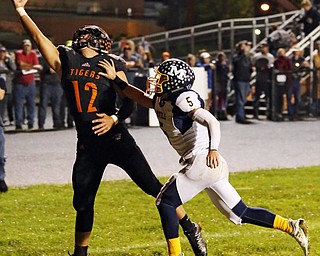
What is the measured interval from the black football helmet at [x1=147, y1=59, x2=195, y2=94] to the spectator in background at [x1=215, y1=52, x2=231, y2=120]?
48.9ft

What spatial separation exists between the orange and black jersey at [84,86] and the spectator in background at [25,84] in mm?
12023

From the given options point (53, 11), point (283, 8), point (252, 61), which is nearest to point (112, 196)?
point (252, 61)

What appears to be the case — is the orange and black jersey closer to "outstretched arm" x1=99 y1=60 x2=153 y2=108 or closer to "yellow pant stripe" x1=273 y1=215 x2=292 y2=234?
"outstretched arm" x1=99 y1=60 x2=153 y2=108

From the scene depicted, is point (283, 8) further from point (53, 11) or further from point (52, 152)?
point (52, 152)

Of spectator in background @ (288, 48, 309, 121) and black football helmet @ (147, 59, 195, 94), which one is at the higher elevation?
black football helmet @ (147, 59, 195, 94)

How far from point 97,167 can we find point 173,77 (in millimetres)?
969

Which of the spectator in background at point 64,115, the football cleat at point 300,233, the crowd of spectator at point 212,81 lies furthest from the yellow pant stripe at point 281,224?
the spectator in background at point 64,115

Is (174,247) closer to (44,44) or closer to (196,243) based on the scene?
(196,243)

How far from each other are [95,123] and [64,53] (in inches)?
23.3

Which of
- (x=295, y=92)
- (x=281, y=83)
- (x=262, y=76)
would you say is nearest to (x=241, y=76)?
(x=262, y=76)

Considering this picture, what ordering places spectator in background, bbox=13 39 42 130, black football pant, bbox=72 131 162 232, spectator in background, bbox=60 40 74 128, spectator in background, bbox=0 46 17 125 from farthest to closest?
spectator in background, bbox=60 40 74 128 < spectator in background, bbox=13 39 42 130 < spectator in background, bbox=0 46 17 125 < black football pant, bbox=72 131 162 232

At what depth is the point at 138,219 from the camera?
9188 millimetres

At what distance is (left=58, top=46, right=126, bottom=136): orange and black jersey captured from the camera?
6.86m

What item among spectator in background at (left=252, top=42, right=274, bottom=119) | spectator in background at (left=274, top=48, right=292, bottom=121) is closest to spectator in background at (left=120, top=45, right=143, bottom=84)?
spectator in background at (left=252, top=42, right=274, bottom=119)
